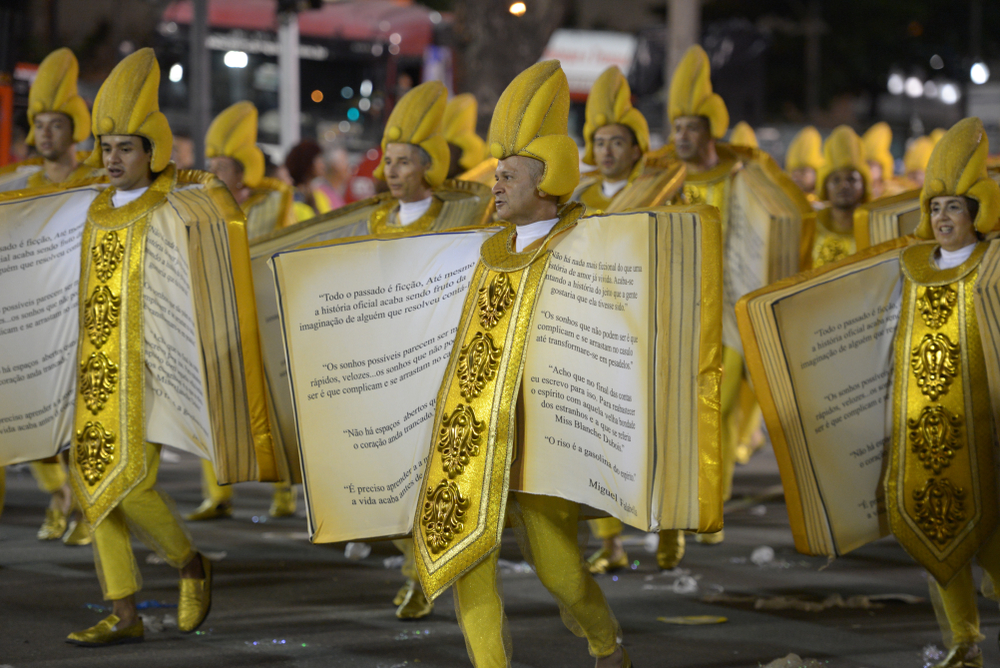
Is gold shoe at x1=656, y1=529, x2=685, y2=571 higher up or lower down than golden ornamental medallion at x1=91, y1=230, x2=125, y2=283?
lower down

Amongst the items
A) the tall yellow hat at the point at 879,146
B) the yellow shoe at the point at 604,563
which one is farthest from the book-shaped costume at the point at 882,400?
the tall yellow hat at the point at 879,146

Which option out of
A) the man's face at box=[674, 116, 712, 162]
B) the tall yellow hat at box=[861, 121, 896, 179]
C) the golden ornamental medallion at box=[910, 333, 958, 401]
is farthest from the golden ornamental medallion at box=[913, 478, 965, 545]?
the tall yellow hat at box=[861, 121, 896, 179]

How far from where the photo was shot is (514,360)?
3717 millimetres

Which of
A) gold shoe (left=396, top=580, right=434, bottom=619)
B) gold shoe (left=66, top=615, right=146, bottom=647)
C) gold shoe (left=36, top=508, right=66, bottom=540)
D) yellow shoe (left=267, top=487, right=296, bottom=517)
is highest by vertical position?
gold shoe (left=66, top=615, right=146, bottom=647)

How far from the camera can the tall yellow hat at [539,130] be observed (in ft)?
12.5

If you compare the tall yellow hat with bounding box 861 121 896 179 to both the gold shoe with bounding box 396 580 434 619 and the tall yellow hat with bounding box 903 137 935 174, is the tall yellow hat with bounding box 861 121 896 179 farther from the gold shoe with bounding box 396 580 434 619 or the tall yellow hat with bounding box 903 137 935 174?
the gold shoe with bounding box 396 580 434 619

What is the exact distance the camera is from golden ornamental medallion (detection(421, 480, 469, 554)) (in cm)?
370

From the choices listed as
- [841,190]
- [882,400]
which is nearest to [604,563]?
[882,400]

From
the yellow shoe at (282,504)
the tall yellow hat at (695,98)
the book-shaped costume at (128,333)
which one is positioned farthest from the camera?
the yellow shoe at (282,504)

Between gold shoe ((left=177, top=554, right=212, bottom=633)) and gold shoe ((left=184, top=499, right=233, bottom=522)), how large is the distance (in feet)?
7.70

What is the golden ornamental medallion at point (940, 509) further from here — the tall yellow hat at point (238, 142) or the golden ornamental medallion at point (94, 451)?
the tall yellow hat at point (238, 142)

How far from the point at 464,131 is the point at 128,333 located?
300 cm

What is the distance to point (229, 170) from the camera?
7.23 meters

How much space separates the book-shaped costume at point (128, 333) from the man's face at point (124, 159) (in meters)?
0.08
